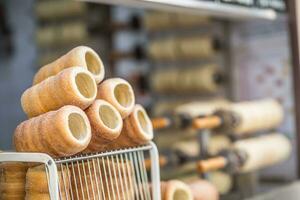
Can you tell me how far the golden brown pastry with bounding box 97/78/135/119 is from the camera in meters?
1.65

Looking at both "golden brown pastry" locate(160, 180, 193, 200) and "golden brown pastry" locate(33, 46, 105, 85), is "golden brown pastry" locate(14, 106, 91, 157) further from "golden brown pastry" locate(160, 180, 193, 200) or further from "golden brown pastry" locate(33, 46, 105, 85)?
"golden brown pastry" locate(160, 180, 193, 200)

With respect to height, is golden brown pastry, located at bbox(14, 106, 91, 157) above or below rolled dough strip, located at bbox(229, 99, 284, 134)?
above

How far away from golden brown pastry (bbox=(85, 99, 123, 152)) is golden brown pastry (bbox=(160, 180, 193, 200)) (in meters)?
0.38

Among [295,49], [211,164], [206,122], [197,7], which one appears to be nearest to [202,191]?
[211,164]

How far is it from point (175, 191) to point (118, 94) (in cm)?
43

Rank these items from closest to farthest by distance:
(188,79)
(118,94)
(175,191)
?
(118,94)
(175,191)
(188,79)

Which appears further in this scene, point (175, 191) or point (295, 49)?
point (295, 49)

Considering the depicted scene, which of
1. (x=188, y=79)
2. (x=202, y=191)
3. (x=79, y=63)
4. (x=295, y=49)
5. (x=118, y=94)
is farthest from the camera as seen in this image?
(x=188, y=79)

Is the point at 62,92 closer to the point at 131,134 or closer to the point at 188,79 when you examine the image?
the point at 131,134

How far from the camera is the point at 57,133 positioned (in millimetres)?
1459

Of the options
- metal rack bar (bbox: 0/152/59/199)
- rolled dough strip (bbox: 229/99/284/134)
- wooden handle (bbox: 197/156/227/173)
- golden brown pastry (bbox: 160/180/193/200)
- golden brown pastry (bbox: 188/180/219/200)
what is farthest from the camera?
rolled dough strip (bbox: 229/99/284/134)

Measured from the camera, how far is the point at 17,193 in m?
1.60

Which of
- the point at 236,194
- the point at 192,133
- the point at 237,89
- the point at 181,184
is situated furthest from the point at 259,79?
the point at 181,184

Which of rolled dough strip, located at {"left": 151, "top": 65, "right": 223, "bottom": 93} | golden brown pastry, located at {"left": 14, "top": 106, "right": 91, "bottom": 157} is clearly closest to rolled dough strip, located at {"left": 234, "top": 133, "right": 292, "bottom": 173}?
rolled dough strip, located at {"left": 151, "top": 65, "right": 223, "bottom": 93}
